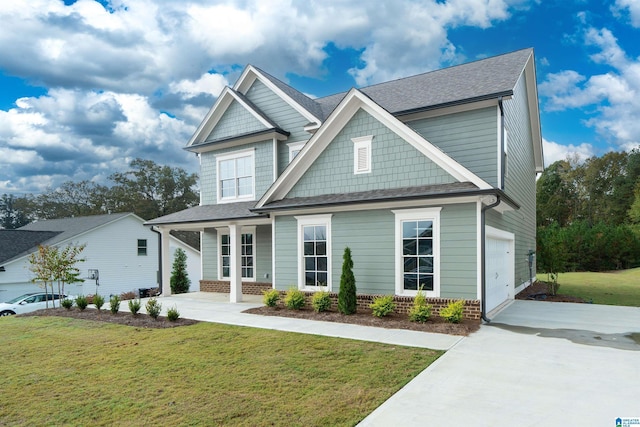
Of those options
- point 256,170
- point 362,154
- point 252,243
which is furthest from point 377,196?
point 252,243

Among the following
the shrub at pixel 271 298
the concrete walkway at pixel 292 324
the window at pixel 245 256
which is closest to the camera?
the concrete walkway at pixel 292 324

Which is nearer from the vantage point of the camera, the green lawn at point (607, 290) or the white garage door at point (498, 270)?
the white garage door at point (498, 270)

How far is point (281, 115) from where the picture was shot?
15.8 meters

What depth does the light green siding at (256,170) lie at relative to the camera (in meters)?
15.5

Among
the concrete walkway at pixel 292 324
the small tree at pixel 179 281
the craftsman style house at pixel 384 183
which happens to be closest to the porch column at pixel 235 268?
the craftsman style house at pixel 384 183

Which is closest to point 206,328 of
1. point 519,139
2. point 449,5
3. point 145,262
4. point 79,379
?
point 79,379

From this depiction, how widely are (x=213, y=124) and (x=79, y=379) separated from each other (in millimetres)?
13173

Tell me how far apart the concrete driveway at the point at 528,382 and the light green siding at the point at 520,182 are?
3750 millimetres

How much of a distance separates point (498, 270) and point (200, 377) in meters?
9.61

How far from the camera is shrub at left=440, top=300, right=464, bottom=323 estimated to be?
29.0 ft

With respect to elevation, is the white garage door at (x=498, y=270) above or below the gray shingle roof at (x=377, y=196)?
below

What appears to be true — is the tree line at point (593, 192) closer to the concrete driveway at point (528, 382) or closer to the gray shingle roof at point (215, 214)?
the gray shingle roof at point (215, 214)

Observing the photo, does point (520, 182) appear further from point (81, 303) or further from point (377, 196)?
point (81, 303)

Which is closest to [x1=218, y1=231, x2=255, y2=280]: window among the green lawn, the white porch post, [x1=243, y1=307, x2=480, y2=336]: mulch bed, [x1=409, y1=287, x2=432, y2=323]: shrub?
the white porch post
